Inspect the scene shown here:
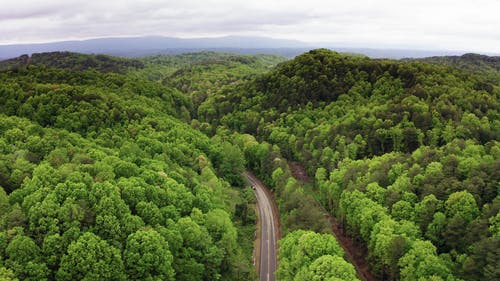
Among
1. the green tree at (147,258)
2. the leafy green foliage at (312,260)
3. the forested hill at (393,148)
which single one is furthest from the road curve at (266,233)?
the green tree at (147,258)

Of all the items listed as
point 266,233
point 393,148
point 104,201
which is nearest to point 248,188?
point 266,233

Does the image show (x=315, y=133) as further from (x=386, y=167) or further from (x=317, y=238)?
(x=317, y=238)

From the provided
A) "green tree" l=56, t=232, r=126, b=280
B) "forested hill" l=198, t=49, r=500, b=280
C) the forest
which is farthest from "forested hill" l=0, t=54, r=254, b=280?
"forested hill" l=198, t=49, r=500, b=280

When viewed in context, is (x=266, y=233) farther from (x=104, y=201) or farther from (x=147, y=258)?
(x=104, y=201)

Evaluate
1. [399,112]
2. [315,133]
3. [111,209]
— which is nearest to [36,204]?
[111,209]

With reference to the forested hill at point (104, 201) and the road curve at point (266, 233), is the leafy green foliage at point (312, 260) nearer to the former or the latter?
the forested hill at point (104, 201)
